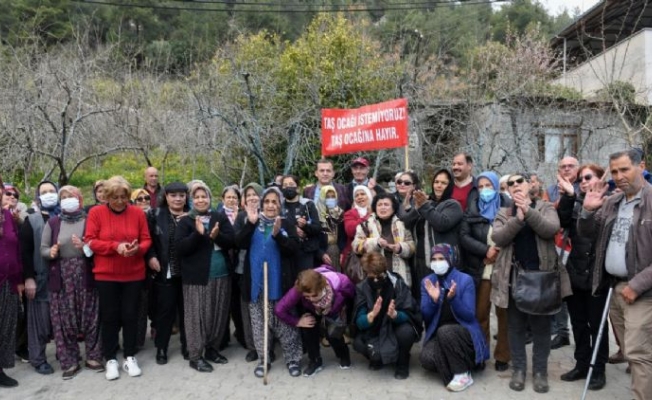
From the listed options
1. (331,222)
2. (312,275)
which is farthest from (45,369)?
(331,222)

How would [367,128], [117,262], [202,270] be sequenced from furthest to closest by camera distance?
1. [367,128]
2. [202,270]
3. [117,262]

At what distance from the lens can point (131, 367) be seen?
16.1ft

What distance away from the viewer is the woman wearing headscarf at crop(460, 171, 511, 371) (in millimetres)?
4848

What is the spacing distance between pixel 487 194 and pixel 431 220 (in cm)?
61

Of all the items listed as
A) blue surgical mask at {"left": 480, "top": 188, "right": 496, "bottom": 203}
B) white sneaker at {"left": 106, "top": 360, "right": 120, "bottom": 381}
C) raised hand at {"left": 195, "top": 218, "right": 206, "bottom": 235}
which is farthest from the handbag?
white sneaker at {"left": 106, "top": 360, "right": 120, "bottom": 381}

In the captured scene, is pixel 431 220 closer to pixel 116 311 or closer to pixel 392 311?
A: pixel 392 311

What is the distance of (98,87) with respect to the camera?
42.8 ft

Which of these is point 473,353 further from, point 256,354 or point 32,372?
point 32,372

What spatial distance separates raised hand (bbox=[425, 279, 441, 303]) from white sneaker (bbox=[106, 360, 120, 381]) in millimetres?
3052

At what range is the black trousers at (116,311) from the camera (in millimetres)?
4824

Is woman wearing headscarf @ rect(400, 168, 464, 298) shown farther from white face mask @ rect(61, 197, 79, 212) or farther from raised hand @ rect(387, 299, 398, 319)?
white face mask @ rect(61, 197, 79, 212)

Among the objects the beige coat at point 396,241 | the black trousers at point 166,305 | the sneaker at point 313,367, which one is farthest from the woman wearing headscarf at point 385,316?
the black trousers at point 166,305

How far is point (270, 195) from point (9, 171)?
9523mm

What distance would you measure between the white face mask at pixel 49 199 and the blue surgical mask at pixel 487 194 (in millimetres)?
4341
